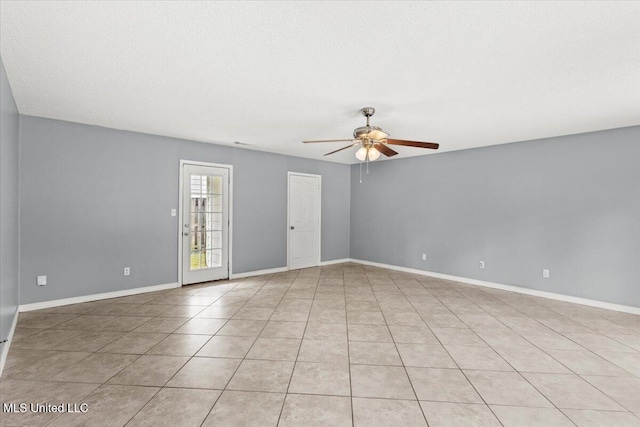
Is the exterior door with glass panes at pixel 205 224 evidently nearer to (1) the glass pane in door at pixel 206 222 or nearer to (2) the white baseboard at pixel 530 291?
(1) the glass pane in door at pixel 206 222

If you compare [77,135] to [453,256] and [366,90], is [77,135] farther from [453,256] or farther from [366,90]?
[453,256]

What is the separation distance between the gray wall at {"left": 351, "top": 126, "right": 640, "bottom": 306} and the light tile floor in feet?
2.15

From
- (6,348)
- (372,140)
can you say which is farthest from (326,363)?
(6,348)

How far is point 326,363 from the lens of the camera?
2.60 metres

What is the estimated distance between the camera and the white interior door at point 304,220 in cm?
663

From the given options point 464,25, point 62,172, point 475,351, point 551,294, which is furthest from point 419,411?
point 62,172

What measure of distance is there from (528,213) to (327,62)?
14.1 feet

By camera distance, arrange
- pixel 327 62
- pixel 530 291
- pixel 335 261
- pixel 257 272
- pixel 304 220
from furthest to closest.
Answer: pixel 335 261, pixel 304 220, pixel 257 272, pixel 530 291, pixel 327 62

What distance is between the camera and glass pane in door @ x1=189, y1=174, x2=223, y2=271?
5.27m

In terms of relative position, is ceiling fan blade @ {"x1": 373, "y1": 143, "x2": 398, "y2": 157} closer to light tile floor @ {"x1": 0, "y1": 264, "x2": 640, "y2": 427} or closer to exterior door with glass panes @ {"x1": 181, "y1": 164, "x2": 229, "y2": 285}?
light tile floor @ {"x1": 0, "y1": 264, "x2": 640, "y2": 427}

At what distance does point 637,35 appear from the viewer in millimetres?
2031

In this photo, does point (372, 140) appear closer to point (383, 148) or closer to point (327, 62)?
point (383, 148)

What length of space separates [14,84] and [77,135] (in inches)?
52.6

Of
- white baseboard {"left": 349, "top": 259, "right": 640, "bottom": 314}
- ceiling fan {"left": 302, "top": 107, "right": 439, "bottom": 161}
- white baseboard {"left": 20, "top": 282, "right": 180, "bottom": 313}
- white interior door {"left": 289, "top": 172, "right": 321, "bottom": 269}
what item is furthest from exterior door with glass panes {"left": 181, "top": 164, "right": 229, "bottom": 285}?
white baseboard {"left": 349, "top": 259, "right": 640, "bottom": 314}
